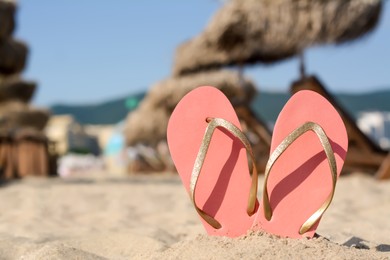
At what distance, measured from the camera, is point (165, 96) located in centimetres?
1074

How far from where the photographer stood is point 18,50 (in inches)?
380

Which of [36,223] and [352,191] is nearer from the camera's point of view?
[36,223]

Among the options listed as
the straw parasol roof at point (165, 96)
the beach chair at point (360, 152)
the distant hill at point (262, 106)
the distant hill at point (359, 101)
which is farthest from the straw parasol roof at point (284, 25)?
Result: the distant hill at point (359, 101)

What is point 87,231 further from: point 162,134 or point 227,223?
point 162,134

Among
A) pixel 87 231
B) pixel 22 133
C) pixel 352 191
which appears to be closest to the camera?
pixel 87 231

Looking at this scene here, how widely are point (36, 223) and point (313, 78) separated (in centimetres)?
260

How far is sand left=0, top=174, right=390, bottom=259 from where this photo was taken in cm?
141

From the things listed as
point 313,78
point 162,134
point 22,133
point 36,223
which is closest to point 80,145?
point 162,134

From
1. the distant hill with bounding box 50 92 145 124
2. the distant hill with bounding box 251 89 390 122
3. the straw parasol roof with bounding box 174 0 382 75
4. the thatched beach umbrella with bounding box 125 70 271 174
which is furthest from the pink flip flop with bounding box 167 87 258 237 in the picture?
the distant hill with bounding box 50 92 145 124

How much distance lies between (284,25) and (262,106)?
33443mm

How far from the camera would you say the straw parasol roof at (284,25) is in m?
6.12

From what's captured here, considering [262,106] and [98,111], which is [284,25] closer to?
[262,106]

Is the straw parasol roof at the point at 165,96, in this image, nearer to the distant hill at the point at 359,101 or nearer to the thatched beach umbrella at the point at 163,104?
the thatched beach umbrella at the point at 163,104

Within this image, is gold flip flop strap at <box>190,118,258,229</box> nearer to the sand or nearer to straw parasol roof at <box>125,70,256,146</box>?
the sand
